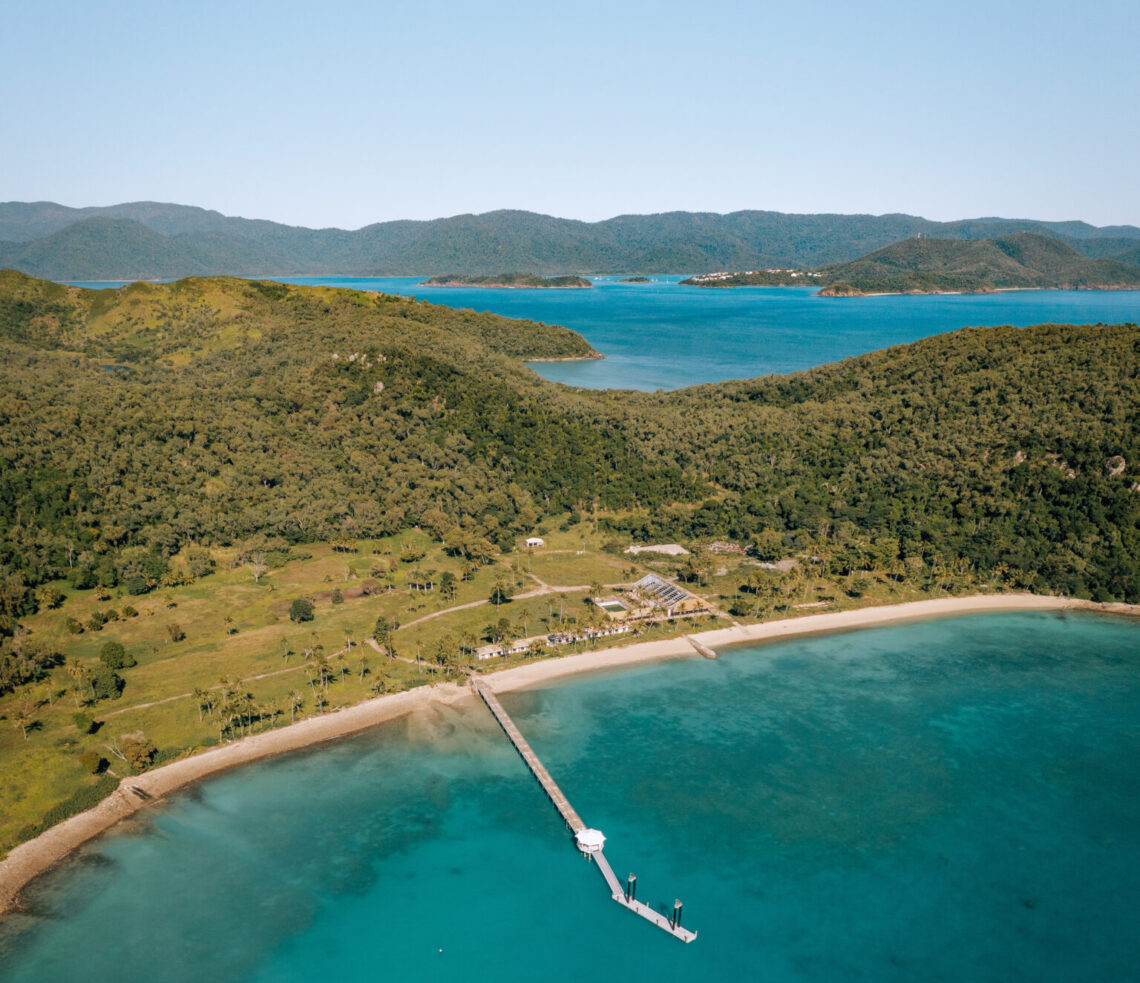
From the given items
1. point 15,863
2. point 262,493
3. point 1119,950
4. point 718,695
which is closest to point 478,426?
point 262,493

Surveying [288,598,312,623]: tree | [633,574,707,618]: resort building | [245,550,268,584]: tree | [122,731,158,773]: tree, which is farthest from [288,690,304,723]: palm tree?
[633,574,707,618]: resort building

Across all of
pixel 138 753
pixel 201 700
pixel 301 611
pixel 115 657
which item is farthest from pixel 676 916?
pixel 115 657

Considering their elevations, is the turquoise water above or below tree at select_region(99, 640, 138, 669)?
below

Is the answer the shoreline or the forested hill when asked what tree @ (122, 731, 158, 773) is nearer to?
the shoreline

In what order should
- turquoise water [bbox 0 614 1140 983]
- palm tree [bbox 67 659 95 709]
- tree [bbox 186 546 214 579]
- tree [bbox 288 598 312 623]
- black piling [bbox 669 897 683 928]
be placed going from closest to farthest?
1. turquoise water [bbox 0 614 1140 983]
2. black piling [bbox 669 897 683 928]
3. palm tree [bbox 67 659 95 709]
4. tree [bbox 288 598 312 623]
5. tree [bbox 186 546 214 579]

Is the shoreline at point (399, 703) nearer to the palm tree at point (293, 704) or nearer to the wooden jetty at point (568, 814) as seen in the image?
the palm tree at point (293, 704)

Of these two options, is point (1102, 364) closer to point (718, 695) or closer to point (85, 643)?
point (718, 695)
